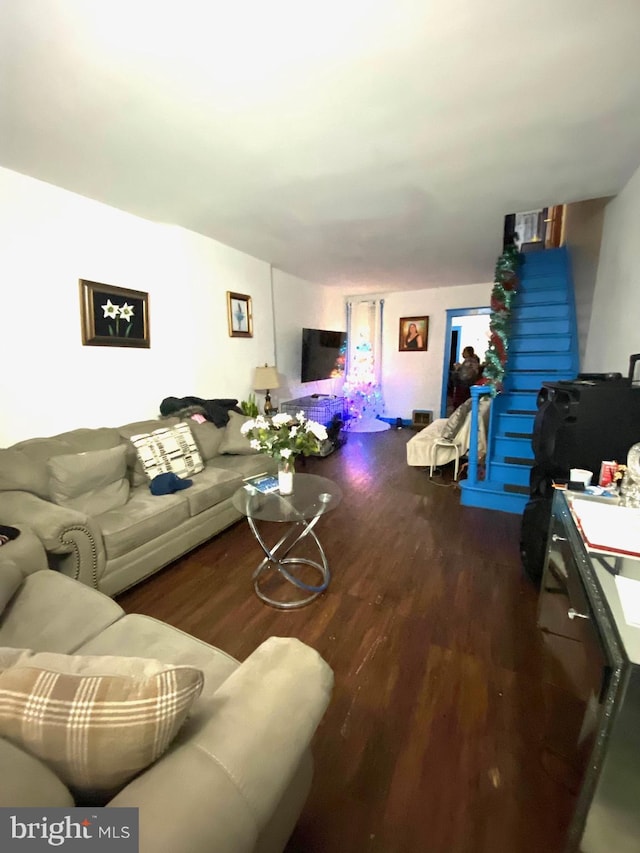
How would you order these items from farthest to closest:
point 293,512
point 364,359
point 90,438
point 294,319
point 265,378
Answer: point 364,359 < point 294,319 < point 265,378 < point 90,438 < point 293,512

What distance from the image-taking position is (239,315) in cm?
407

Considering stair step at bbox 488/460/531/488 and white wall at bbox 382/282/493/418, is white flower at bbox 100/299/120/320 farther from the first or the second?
white wall at bbox 382/282/493/418

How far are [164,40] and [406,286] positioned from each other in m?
5.22

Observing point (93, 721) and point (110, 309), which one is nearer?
point (93, 721)

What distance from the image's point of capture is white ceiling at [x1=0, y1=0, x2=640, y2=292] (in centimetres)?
124

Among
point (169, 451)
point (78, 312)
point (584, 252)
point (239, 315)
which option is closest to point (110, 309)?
point (78, 312)

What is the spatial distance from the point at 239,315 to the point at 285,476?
2.57 meters

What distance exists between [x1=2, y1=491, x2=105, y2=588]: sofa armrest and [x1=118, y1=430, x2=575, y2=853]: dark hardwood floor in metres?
0.38

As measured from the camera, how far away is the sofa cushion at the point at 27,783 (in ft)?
1.64

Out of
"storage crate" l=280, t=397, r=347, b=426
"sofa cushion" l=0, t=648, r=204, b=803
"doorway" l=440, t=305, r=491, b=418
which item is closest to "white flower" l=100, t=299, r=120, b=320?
"storage crate" l=280, t=397, r=347, b=426

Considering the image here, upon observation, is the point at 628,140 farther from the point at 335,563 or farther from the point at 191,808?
the point at 191,808

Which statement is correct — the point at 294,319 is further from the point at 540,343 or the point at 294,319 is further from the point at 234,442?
Answer: the point at 540,343

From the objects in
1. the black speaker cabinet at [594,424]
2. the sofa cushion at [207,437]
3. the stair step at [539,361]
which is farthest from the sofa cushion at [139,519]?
the stair step at [539,361]

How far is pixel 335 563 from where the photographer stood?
2402 mm
